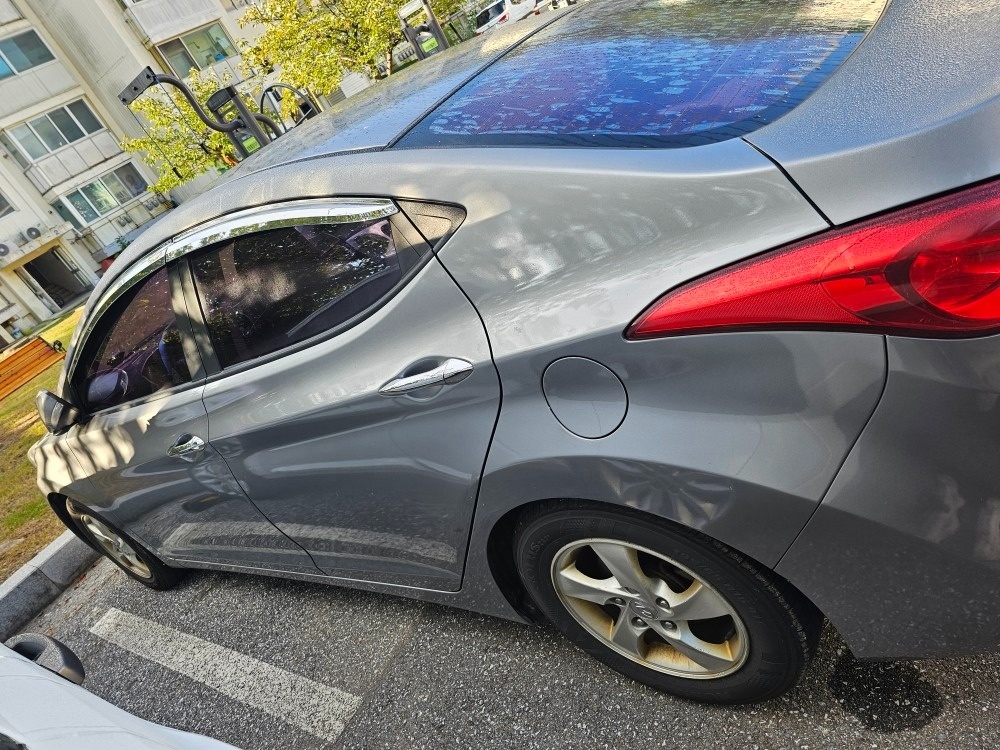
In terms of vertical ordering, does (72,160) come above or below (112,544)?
above

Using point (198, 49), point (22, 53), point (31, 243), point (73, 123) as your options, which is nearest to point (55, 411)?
point (31, 243)

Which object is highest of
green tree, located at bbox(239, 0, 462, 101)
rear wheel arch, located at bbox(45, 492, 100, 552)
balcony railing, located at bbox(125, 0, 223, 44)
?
balcony railing, located at bbox(125, 0, 223, 44)

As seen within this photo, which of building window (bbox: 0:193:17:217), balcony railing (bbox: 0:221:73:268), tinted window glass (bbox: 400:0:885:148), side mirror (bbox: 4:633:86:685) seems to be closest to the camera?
tinted window glass (bbox: 400:0:885:148)

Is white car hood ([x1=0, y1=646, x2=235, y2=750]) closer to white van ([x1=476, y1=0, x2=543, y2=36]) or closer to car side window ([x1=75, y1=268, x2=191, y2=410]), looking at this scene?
car side window ([x1=75, y1=268, x2=191, y2=410])

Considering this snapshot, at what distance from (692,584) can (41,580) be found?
→ 3.84 m

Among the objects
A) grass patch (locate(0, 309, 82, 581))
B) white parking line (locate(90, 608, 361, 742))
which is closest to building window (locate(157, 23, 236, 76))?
grass patch (locate(0, 309, 82, 581))

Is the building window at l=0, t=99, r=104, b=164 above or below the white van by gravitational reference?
above

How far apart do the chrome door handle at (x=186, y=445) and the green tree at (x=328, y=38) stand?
14642 mm

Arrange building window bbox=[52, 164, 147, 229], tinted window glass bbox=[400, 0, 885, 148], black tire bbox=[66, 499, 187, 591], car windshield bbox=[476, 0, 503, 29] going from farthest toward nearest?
building window bbox=[52, 164, 147, 229] < car windshield bbox=[476, 0, 503, 29] < black tire bbox=[66, 499, 187, 591] < tinted window glass bbox=[400, 0, 885, 148]

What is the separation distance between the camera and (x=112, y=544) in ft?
10.8

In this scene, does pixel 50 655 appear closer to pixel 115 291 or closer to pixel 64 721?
pixel 64 721

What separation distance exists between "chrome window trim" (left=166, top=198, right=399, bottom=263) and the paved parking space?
1502mm

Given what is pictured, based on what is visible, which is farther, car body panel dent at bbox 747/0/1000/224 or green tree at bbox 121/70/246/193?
green tree at bbox 121/70/246/193

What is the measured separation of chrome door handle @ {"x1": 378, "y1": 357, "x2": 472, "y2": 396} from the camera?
5.02 feet
